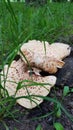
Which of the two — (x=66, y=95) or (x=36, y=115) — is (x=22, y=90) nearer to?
(x=36, y=115)

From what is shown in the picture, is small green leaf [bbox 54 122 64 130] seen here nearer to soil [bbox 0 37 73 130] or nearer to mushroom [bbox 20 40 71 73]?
soil [bbox 0 37 73 130]

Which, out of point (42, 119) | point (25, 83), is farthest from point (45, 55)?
point (42, 119)

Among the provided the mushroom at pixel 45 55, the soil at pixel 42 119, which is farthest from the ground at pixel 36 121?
the mushroom at pixel 45 55

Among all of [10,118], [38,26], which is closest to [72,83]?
[10,118]

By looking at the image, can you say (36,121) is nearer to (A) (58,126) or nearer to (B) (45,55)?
(A) (58,126)

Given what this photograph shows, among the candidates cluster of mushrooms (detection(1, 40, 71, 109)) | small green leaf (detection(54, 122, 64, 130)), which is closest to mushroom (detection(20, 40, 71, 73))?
cluster of mushrooms (detection(1, 40, 71, 109))
